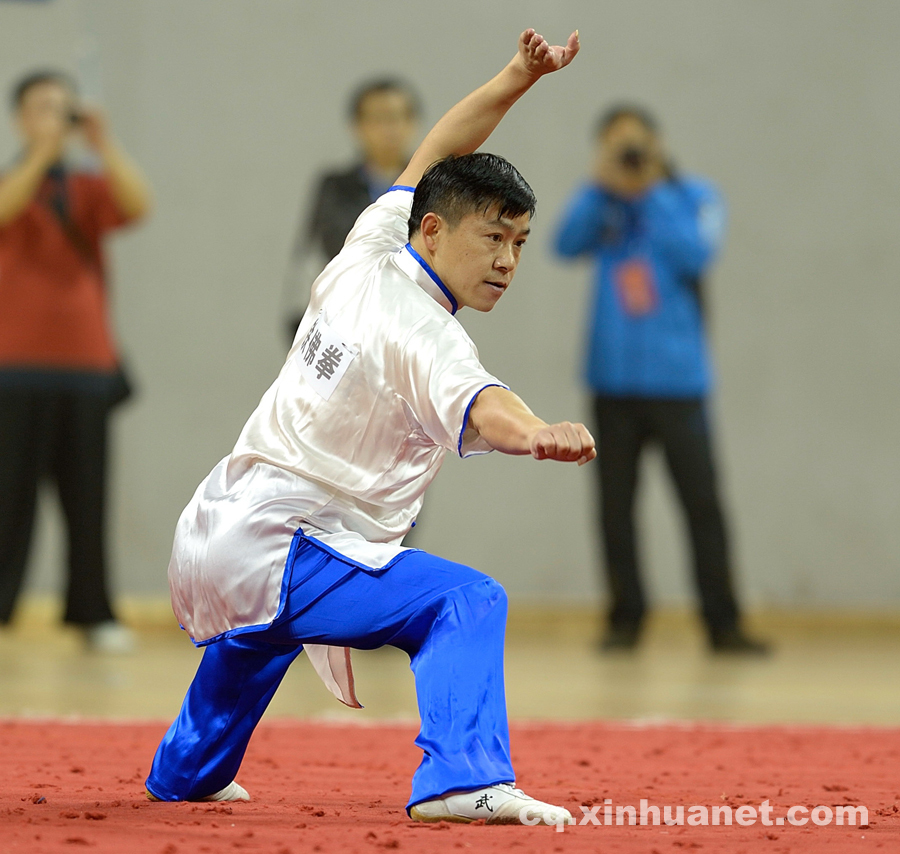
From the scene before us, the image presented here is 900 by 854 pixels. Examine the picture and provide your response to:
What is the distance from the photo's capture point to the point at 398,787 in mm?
2330

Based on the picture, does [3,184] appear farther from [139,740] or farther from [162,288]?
[139,740]

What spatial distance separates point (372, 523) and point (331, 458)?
112 millimetres

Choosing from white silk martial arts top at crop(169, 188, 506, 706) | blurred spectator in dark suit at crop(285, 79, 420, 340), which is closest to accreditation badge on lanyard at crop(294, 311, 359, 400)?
white silk martial arts top at crop(169, 188, 506, 706)

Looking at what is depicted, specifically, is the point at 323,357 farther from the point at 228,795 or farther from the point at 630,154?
the point at 630,154

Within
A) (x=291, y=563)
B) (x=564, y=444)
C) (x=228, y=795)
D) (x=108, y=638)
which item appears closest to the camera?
(x=564, y=444)

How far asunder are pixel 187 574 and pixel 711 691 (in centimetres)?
232

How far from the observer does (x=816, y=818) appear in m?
1.95

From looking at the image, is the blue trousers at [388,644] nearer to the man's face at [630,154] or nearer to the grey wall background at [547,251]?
the man's face at [630,154]

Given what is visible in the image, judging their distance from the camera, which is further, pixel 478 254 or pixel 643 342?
pixel 643 342

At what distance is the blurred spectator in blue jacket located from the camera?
4953mm

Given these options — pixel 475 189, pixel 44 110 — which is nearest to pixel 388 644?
pixel 475 189

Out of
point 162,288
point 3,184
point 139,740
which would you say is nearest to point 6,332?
point 3,184

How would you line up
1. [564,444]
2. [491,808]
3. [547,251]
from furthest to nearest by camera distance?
[547,251]
[491,808]
[564,444]

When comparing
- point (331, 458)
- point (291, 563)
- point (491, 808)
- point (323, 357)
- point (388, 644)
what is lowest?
point (491, 808)
